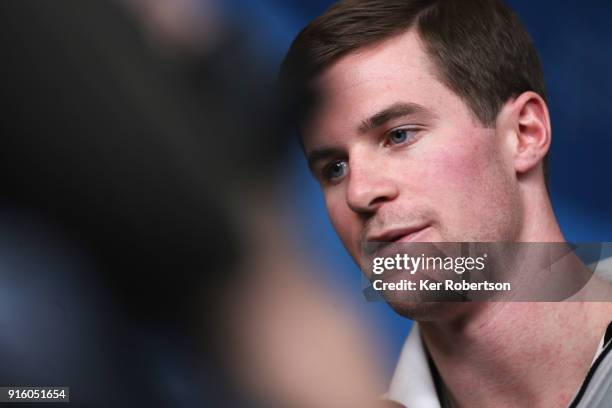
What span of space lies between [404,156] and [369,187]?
0.05 meters

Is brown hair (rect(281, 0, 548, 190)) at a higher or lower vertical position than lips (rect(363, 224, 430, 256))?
higher

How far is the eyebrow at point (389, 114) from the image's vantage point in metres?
0.69

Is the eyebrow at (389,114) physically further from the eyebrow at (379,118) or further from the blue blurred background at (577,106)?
the blue blurred background at (577,106)

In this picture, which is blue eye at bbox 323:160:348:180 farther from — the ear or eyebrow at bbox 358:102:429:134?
the ear

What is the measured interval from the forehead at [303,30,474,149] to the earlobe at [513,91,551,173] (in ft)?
0.21

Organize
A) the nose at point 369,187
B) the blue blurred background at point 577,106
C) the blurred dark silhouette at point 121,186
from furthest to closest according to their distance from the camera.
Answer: the blue blurred background at point 577,106 → the nose at point 369,187 → the blurred dark silhouette at point 121,186

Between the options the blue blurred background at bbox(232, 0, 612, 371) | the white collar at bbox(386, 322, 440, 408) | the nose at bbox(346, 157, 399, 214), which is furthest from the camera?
the blue blurred background at bbox(232, 0, 612, 371)

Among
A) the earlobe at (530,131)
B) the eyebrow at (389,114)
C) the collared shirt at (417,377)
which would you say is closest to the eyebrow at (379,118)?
the eyebrow at (389,114)

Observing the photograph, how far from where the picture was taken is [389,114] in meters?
0.70

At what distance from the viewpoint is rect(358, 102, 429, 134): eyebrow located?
0.69 m

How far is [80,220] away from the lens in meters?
0.55

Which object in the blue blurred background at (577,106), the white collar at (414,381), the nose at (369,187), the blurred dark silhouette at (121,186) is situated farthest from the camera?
the blue blurred background at (577,106)

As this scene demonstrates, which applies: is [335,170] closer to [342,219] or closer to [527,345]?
[342,219]

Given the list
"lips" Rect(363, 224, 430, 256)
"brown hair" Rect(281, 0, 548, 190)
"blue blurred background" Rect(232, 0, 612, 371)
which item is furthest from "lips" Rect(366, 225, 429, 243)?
"blue blurred background" Rect(232, 0, 612, 371)
